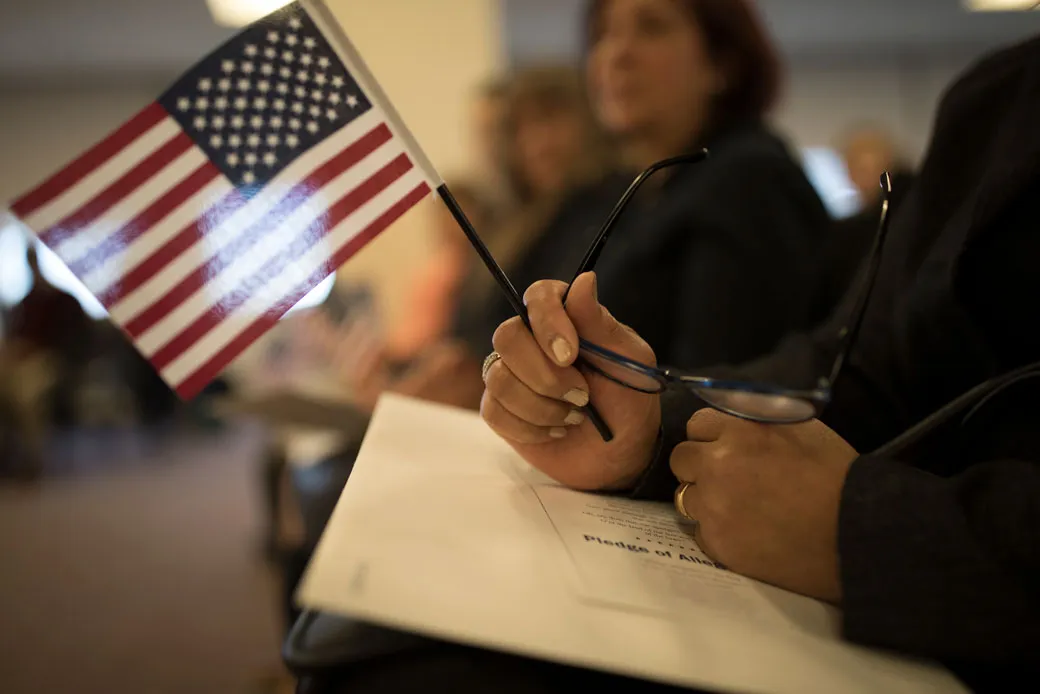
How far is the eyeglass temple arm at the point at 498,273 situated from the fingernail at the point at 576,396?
11mm

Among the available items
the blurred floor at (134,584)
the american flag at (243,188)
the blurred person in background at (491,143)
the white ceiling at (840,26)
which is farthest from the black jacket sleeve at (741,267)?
the white ceiling at (840,26)

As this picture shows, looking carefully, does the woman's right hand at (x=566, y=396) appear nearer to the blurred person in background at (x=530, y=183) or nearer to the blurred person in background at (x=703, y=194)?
the blurred person in background at (x=703, y=194)

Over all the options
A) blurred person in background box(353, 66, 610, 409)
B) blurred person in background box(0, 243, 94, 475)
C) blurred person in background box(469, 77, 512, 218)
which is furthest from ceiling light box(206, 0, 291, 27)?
blurred person in background box(0, 243, 94, 475)

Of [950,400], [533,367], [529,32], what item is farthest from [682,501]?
[529,32]

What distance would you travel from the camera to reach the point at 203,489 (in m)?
2.97

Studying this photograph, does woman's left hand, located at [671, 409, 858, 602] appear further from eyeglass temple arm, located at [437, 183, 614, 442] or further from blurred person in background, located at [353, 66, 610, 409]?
blurred person in background, located at [353, 66, 610, 409]

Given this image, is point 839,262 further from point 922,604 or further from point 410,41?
point 410,41

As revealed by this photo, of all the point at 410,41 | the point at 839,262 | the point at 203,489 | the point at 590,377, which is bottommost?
the point at 203,489

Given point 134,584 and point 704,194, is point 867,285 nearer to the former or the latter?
point 704,194

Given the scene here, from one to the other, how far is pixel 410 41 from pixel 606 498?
168 centimetres

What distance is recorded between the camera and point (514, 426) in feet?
1.48

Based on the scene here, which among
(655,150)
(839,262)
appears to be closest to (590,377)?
(839,262)

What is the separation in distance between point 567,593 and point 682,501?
0.45ft

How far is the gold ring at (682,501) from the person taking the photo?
1.40 feet
